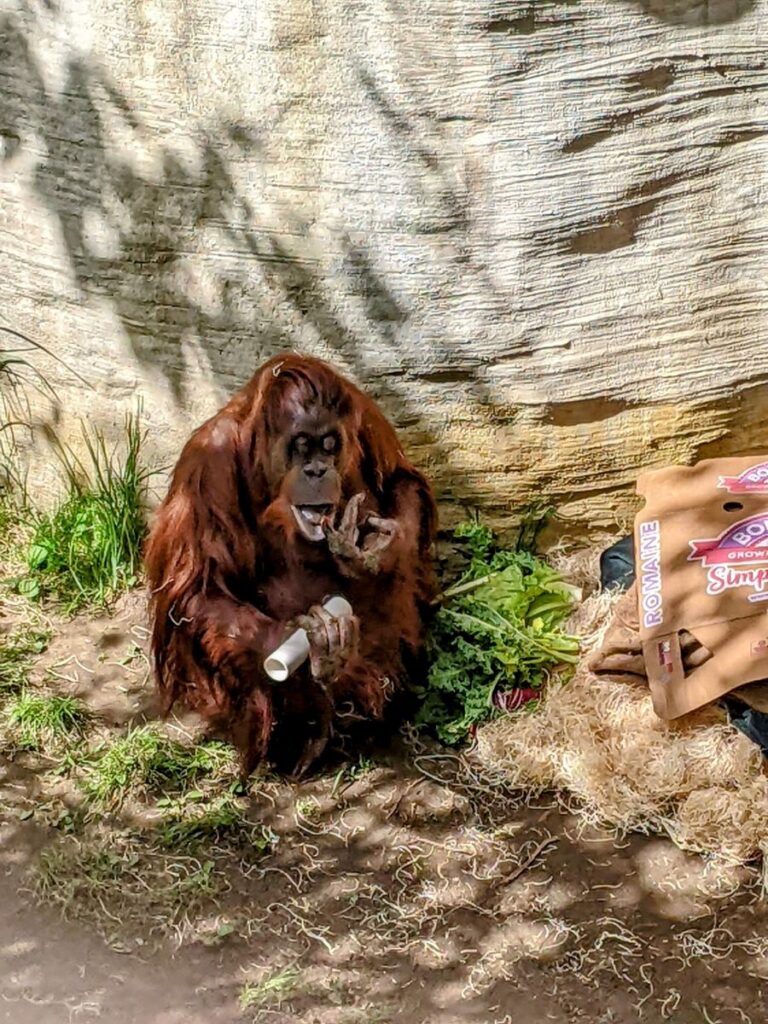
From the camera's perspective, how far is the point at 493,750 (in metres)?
3.04

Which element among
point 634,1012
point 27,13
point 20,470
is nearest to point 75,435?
point 20,470

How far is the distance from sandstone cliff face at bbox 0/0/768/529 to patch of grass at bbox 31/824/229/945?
1.17 meters

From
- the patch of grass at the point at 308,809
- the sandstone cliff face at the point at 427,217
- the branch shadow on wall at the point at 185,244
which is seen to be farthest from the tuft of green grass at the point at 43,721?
the branch shadow on wall at the point at 185,244

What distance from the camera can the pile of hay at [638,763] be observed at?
2.78 metres

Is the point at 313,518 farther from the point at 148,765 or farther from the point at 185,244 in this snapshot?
A: the point at 185,244

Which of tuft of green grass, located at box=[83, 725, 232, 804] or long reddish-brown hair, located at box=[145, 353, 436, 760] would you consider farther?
tuft of green grass, located at box=[83, 725, 232, 804]

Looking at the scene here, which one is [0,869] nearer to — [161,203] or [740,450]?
[161,203]

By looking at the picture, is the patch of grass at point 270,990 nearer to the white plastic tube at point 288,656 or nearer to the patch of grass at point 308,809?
the patch of grass at point 308,809

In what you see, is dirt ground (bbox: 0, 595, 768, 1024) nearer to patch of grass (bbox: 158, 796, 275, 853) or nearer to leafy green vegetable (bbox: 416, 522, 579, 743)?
patch of grass (bbox: 158, 796, 275, 853)

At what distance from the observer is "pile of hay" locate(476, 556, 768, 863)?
2.78 meters

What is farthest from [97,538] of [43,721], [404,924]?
[404,924]

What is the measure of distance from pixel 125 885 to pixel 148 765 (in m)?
0.36

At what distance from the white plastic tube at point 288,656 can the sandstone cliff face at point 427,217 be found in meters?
0.83

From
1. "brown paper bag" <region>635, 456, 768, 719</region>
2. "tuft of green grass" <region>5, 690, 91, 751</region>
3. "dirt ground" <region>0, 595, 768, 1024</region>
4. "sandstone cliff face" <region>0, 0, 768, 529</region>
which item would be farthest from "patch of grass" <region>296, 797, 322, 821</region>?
"sandstone cliff face" <region>0, 0, 768, 529</region>
